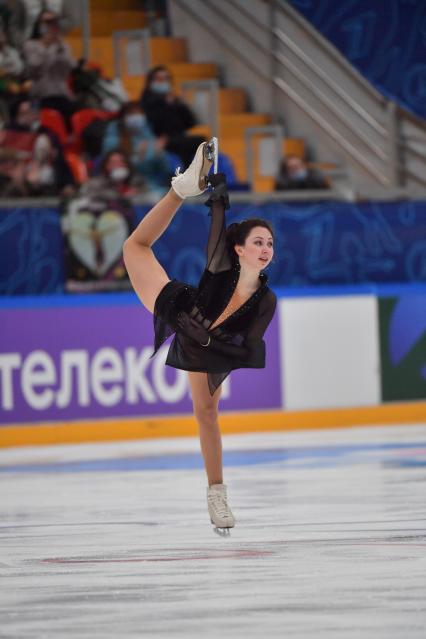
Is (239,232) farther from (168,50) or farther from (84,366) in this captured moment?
(168,50)

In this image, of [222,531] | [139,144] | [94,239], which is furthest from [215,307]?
[139,144]

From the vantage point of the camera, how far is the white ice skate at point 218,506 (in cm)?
517

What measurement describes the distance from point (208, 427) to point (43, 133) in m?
5.55

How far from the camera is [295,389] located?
10023 mm

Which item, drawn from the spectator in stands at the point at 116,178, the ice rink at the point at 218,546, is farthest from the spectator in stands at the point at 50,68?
the ice rink at the point at 218,546

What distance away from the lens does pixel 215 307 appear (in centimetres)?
522

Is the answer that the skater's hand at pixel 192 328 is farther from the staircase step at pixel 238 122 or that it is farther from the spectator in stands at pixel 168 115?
the staircase step at pixel 238 122

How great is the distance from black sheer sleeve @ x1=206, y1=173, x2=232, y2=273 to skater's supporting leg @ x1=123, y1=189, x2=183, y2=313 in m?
0.19

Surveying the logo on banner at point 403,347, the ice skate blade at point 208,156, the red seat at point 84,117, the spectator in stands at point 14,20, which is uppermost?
the spectator in stands at point 14,20

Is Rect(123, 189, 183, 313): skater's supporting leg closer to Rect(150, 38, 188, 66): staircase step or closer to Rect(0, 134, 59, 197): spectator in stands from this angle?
Rect(0, 134, 59, 197): spectator in stands

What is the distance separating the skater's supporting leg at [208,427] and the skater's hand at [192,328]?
0.17 m

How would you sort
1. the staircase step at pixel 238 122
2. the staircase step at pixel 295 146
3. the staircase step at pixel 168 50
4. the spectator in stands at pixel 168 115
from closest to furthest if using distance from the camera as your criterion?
the spectator in stands at pixel 168 115 → the staircase step at pixel 295 146 → the staircase step at pixel 238 122 → the staircase step at pixel 168 50

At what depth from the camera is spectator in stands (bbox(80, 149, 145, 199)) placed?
10203 millimetres

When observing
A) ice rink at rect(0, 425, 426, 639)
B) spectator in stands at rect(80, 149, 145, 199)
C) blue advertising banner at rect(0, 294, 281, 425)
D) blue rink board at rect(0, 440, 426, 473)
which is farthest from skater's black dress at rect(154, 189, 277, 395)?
spectator in stands at rect(80, 149, 145, 199)
